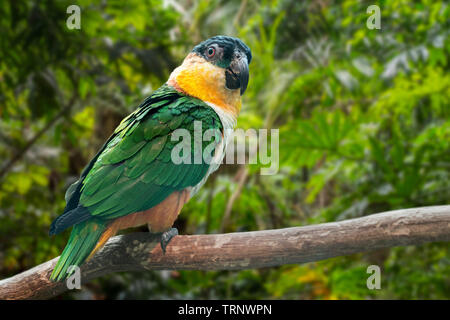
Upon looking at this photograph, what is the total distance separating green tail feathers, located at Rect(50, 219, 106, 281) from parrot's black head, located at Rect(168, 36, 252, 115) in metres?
0.61

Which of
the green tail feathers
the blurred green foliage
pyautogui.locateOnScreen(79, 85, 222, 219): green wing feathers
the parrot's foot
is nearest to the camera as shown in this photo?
the green tail feathers

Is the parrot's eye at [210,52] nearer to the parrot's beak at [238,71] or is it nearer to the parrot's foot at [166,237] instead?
the parrot's beak at [238,71]

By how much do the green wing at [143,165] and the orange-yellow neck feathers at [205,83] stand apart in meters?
0.05

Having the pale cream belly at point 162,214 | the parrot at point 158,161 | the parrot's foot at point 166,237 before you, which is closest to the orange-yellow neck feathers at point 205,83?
the parrot at point 158,161

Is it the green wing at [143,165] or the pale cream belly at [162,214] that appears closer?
the green wing at [143,165]

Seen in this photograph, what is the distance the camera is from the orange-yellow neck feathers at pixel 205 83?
1.45 metres

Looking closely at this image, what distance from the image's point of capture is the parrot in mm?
1192

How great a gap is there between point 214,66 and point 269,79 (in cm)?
156

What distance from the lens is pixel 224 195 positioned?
3.55m

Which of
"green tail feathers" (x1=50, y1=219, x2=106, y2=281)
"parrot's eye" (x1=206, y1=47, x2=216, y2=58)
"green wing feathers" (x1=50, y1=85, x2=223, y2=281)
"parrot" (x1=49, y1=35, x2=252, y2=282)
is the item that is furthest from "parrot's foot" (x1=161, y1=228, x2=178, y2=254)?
"parrot's eye" (x1=206, y1=47, x2=216, y2=58)

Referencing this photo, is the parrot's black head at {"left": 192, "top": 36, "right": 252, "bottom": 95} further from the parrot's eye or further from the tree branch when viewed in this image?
the tree branch

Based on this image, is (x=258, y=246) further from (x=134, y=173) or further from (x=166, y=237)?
(x=134, y=173)

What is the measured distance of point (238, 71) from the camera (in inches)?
55.4

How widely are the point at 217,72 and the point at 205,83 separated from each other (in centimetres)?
6
